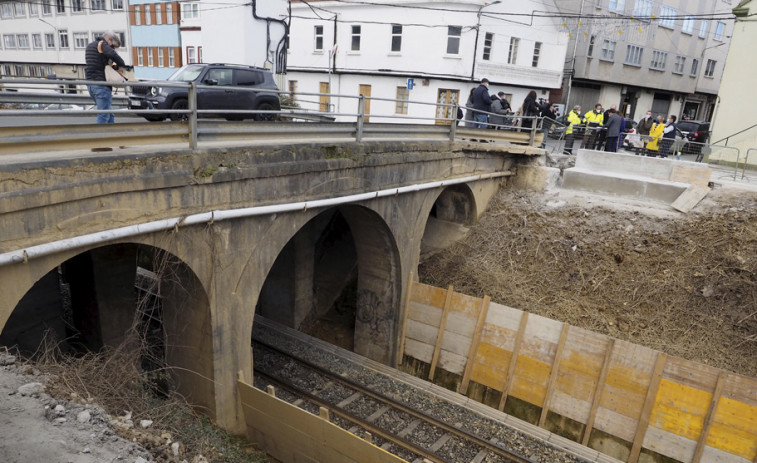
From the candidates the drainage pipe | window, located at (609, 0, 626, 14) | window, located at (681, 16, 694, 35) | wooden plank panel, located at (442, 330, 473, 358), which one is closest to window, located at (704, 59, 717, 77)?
window, located at (681, 16, 694, 35)

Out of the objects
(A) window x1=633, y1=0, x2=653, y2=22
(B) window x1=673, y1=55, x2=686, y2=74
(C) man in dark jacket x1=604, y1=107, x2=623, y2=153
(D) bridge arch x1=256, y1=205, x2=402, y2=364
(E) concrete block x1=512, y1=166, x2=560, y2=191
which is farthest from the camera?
(B) window x1=673, y1=55, x2=686, y2=74

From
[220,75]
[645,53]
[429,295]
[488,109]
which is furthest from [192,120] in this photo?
[645,53]

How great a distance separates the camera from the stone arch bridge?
6.21 m

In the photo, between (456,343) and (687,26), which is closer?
(456,343)

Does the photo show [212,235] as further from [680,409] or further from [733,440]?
[733,440]

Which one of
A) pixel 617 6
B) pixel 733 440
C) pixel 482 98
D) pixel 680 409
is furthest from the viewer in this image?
pixel 617 6

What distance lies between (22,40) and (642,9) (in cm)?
5231

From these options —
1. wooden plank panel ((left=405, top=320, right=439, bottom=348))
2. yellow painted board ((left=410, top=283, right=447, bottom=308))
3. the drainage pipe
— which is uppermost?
the drainage pipe

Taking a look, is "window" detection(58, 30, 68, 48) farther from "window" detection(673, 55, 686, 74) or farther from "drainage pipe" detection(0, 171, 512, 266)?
"window" detection(673, 55, 686, 74)

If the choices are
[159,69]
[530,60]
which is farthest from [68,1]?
[530,60]

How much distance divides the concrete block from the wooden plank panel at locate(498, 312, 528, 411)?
5537 mm

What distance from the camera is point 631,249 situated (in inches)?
515

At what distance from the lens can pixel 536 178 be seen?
1625 centimetres

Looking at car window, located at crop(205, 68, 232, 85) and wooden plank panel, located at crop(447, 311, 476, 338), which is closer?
wooden plank panel, located at crop(447, 311, 476, 338)
